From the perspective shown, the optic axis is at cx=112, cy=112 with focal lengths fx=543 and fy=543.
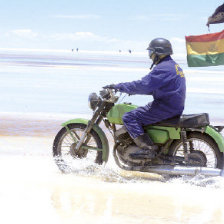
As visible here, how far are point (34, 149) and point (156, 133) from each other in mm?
3184

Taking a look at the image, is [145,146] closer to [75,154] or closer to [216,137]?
[216,137]

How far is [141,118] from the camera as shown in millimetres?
6723

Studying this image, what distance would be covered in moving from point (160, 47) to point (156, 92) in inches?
22.8

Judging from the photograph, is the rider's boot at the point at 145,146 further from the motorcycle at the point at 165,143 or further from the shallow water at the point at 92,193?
the shallow water at the point at 92,193

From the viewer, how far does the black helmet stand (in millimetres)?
6742

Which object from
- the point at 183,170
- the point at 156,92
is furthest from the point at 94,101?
the point at 183,170

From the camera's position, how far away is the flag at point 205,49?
955 cm

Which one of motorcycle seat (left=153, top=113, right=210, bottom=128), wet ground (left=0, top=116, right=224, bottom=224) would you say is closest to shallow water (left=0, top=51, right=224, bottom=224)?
wet ground (left=0, top=116, right=224, bottom=224)

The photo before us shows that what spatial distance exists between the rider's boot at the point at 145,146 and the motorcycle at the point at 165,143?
8 cm

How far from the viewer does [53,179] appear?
6.88 metres

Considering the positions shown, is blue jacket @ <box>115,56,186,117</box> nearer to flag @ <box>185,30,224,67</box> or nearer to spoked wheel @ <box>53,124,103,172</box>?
spoked wheel @ <box>53,124,103,172</box>

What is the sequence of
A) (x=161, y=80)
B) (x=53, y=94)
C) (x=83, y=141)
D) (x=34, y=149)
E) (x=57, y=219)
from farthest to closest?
(x=53, y=94) → (x=34, y=149) → (x=83, y=141) → (x=161, y=80) → (x=57, y=219)

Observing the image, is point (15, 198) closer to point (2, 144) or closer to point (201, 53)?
point (2, 144)

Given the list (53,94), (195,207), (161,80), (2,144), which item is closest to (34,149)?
(2,144)
